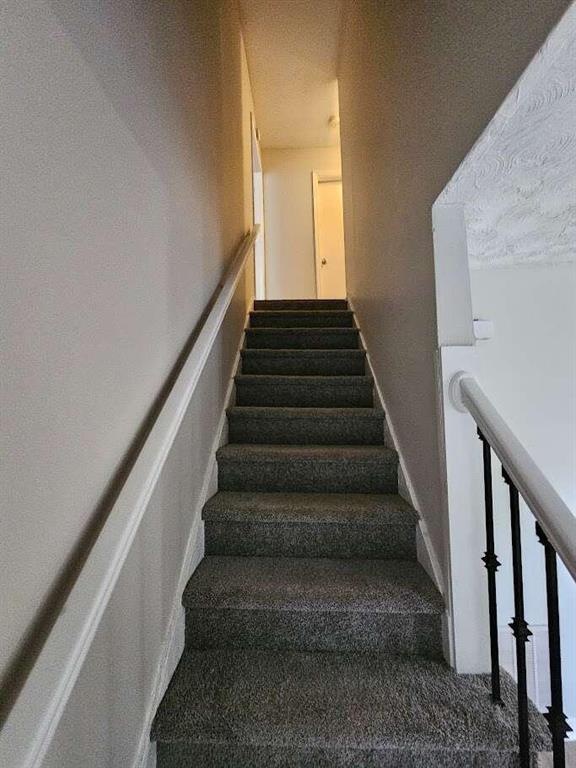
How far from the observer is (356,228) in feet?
9.51

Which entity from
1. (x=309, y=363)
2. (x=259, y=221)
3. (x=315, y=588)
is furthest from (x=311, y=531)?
(x=259, y=221)

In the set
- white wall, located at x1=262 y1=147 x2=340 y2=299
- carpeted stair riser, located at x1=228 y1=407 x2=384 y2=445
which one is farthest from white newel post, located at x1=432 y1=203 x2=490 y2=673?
white wall, located at x1=262 y1=147 x2=340 y2=299

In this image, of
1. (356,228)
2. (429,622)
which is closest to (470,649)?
(429,622)

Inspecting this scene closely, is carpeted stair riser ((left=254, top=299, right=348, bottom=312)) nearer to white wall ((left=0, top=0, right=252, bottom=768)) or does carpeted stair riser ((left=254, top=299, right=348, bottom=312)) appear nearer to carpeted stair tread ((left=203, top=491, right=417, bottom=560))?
→ white wall ((left=0, top=0, right=252, bottom=768))

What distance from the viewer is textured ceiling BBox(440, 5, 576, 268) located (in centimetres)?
79

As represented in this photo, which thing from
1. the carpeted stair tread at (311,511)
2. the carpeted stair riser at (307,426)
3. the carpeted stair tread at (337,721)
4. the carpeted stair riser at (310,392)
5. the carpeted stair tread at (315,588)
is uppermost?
the carpeted stair riser at (310,392)

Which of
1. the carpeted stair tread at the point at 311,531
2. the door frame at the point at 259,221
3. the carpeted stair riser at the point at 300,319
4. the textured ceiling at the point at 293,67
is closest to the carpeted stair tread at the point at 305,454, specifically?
the carpeted stair tread at the point at 311,531

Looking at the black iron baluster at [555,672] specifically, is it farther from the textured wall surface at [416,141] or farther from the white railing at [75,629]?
the white railing at [75,629]

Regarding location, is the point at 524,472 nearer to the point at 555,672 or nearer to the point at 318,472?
the point at 555,672

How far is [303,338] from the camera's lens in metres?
2.97

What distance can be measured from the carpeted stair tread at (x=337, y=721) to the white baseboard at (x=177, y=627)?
1.1 inches

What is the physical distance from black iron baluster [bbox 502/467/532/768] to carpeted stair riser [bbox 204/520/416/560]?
1.73 ft

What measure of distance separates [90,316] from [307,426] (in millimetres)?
1438

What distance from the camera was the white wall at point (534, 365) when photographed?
2.01 metres
